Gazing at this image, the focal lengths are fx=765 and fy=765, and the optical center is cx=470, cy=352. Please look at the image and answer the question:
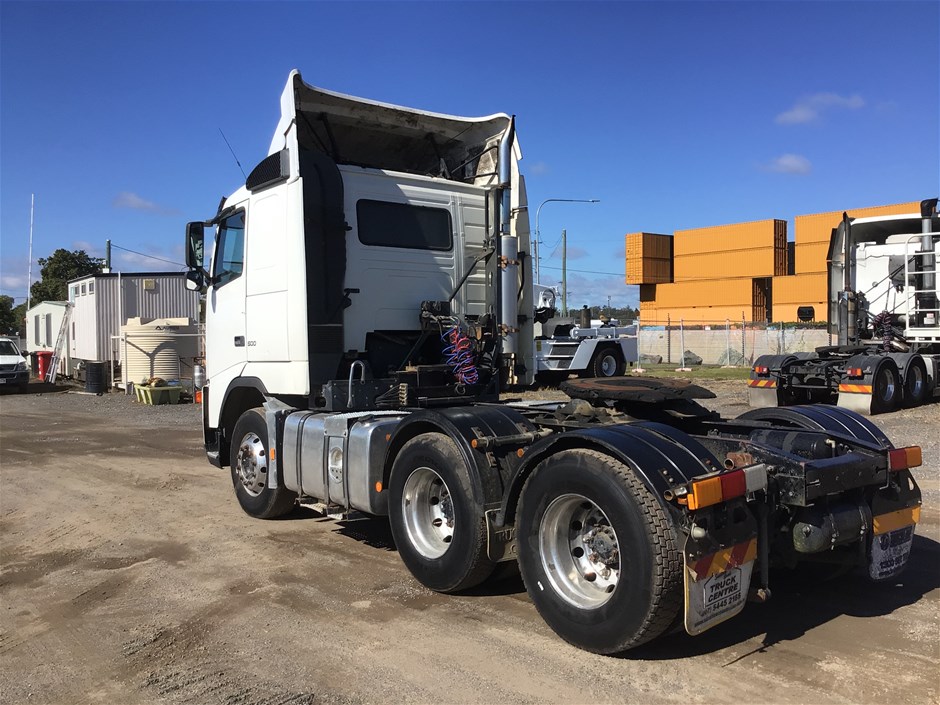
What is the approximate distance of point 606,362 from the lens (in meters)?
22.8

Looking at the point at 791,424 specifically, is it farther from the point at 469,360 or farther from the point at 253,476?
the point at 253,476

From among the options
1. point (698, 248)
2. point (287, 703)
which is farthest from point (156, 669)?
point (698, 248)

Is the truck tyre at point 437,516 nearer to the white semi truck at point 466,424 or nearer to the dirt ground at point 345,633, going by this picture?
the white semi truck at point 466,424

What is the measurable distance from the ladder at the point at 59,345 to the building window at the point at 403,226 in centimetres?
2722

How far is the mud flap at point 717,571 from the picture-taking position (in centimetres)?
351

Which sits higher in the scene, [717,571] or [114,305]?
[114,305]

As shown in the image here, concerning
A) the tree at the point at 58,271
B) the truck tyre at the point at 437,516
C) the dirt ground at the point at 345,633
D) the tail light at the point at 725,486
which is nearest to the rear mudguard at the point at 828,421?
the dirt ground at the point at 345,633

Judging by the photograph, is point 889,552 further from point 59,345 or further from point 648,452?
point 59,345

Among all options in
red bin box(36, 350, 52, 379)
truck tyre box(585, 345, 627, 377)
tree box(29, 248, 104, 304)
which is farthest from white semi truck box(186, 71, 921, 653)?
tree box(29, 248, 104, 304)

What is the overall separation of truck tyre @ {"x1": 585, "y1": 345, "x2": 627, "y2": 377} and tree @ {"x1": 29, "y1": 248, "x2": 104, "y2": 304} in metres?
50.3

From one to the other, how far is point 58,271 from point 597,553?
67.4 meters

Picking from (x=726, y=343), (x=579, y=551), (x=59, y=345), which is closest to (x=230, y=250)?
(x=579, y=551)

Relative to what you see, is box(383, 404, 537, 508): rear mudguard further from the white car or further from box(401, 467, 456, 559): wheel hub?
the white car

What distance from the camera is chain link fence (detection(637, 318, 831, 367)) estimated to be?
111 ft
